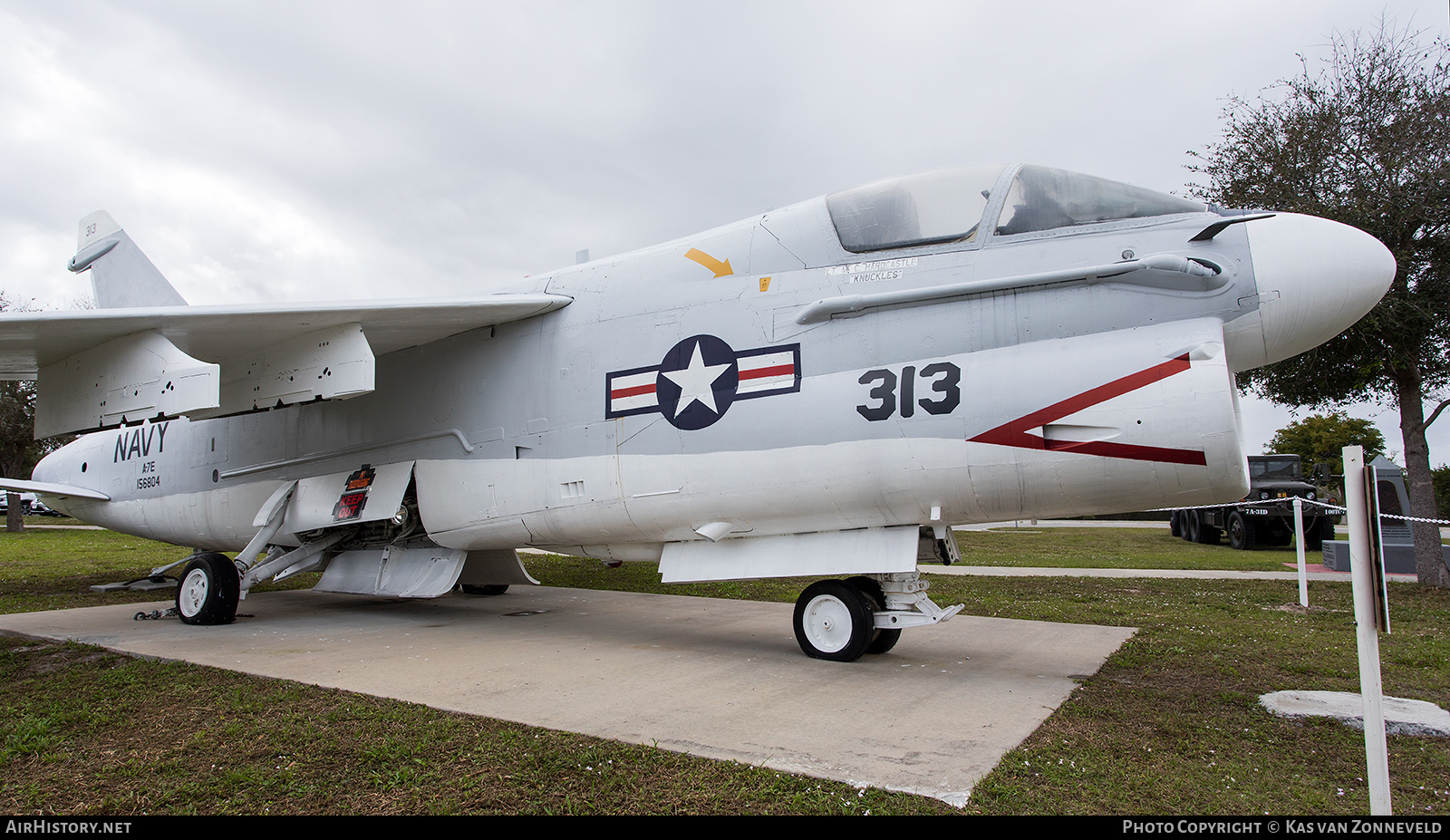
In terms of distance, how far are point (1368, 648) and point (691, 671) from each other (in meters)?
4.09

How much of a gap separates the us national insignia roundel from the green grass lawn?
2.73 m

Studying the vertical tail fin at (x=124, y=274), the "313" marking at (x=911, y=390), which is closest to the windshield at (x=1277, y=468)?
the "313" marking at (x=911, y=390)

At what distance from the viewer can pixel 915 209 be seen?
579cm

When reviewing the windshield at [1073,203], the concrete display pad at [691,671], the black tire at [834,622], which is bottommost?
the concrete display pad at [691,671]

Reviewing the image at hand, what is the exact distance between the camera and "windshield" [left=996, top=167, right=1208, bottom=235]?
5.35 metres

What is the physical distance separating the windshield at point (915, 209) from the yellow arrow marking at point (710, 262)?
931 millimetres

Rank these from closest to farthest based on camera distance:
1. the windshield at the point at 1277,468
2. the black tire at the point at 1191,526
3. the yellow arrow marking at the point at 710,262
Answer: the yellow arrow marking at the point at 710,262
the windshield at the point at 1277,468
the black tire at the point at 1191,526

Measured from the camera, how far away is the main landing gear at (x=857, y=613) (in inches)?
229

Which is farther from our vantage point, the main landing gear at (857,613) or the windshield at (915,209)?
the main landing gear at (857,613)

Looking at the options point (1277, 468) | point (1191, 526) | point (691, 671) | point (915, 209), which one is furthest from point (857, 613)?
point (1191, 526)

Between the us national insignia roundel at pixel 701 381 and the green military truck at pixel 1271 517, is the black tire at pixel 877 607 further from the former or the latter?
the green military truck at pixel 1271 517

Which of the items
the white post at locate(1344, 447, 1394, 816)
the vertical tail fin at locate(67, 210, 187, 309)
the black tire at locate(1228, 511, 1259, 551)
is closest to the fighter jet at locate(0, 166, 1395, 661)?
the white post at locate(1344, 447, 1394, 816)

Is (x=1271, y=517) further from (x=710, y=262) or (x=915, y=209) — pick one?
(x=710, y=262)

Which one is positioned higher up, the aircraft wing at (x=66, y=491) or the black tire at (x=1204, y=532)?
the aircraft wing at (x=66, y=491)
